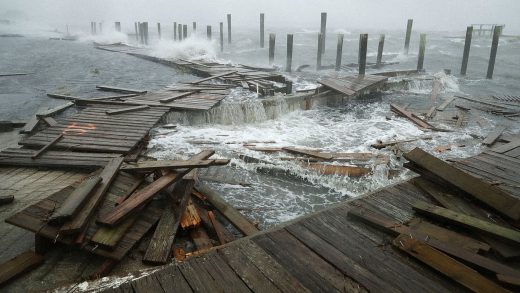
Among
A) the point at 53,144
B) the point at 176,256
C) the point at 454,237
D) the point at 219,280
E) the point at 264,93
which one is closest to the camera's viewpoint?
the point at 219,280

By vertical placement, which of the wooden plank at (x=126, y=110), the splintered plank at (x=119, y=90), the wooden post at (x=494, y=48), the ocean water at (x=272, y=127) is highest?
the wooden post at (x=494, y=48)

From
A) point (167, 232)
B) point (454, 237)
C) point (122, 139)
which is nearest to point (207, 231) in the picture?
point (167, 232)

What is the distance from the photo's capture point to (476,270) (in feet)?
11.0

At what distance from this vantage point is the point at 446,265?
332 cm

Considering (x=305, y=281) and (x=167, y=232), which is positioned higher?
(x=305, y=281)

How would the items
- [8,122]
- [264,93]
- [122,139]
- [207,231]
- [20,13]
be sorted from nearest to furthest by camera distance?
[207,231]
[122,139]
[8,122]
[264,93]
[20,13]

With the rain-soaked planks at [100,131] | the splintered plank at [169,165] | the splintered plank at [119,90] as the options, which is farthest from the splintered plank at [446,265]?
the splintered plank at [119,90]

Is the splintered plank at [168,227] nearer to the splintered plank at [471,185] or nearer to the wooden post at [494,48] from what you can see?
the splintered plank at [471,185]

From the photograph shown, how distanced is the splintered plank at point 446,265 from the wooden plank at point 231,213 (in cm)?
204

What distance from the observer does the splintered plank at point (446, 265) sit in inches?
121

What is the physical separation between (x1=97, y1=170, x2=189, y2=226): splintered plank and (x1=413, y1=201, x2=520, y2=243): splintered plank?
3.80m

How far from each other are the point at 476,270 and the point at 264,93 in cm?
1199

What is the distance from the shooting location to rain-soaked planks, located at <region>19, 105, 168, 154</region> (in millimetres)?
7684

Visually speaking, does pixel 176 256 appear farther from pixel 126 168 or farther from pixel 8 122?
pixel 8 122
